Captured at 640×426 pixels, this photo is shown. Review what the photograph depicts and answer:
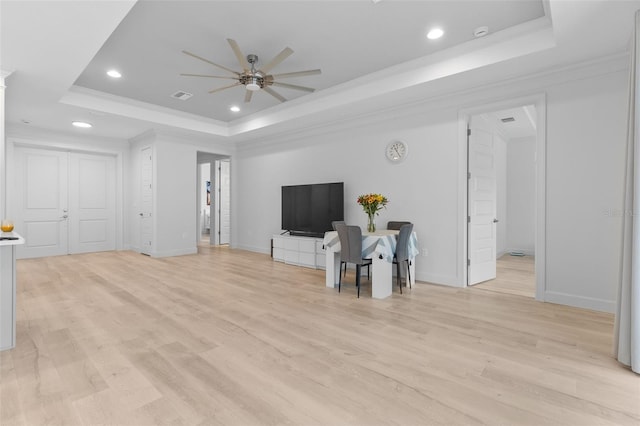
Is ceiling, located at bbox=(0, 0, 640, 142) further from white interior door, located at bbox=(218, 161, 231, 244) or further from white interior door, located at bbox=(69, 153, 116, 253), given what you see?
white interior door, located at bbox=(218, 161, 231, 244)

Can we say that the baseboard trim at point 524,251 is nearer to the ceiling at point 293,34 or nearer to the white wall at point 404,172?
the white wall at point 404,172

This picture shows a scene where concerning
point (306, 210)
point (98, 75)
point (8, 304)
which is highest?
point (98, 75)

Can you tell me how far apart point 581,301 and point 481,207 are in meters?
1.71

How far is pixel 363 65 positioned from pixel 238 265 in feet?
13.3

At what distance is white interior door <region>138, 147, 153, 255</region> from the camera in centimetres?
709

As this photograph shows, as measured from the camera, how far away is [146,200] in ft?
23.9

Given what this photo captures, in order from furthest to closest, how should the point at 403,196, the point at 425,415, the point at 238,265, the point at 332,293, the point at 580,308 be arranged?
1. the point at 238,265
2. the point at 403,196
3. the point at 332,293
4. the point at 580,308
5. the point at 425,415

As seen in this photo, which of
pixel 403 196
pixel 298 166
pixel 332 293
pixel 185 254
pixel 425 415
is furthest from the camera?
pixel 185 254

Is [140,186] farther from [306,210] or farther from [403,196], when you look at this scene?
[403,196]

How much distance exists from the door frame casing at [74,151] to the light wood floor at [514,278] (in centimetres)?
795

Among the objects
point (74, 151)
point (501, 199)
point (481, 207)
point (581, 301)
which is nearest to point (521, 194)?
point (501, 199)

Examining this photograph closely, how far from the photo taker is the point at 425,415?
5.74 ft

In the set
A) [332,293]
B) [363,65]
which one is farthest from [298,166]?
[332,293]

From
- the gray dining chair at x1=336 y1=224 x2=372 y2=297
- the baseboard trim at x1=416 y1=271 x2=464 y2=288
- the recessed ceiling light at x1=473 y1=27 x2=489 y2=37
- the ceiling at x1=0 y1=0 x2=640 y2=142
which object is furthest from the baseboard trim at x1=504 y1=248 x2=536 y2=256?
the recessed ceiling light at x1=473 y1=27 x2=489 y2=37
